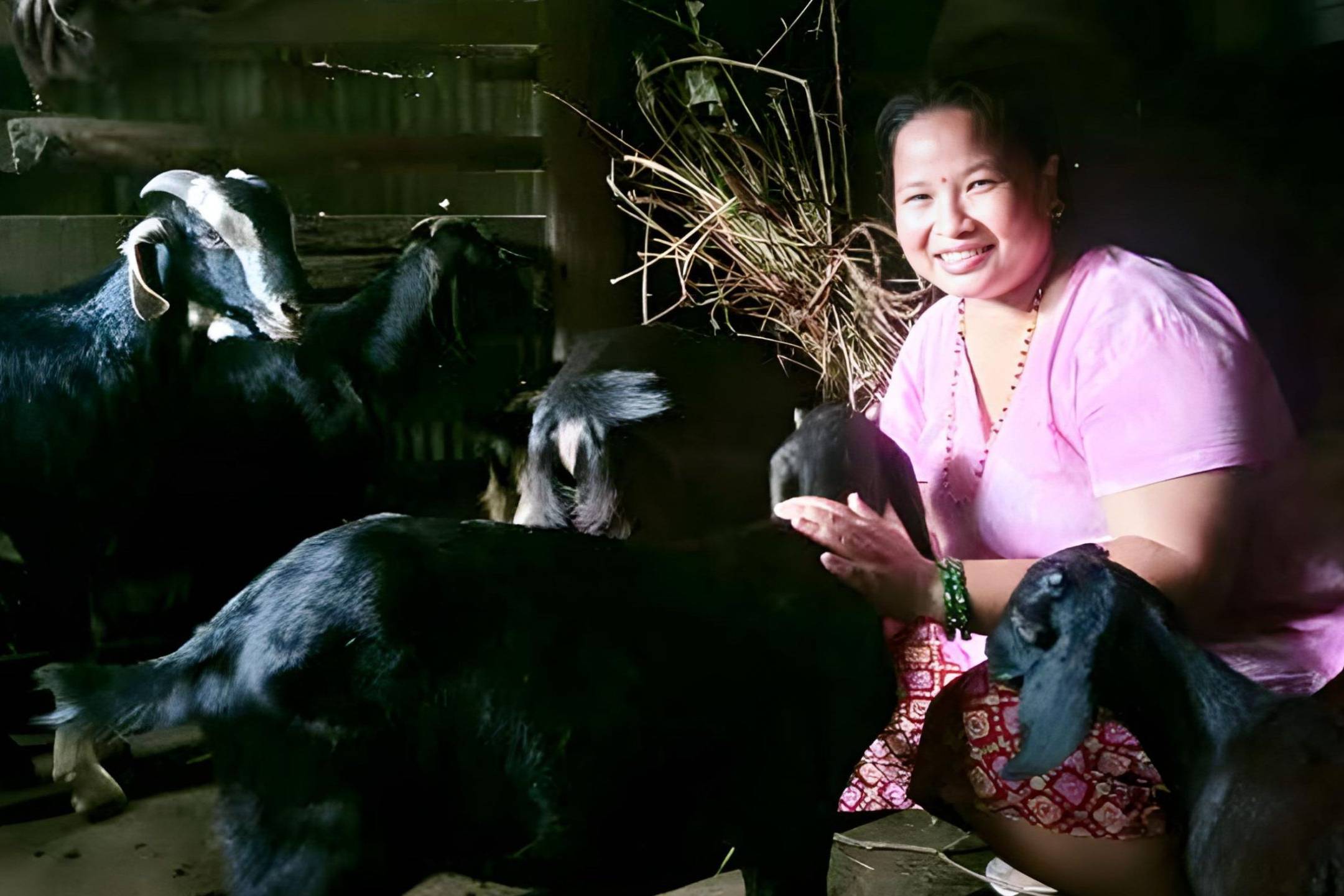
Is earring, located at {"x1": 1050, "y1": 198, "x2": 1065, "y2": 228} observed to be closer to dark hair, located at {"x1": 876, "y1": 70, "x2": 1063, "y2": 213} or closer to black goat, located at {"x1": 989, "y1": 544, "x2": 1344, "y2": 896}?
dark hair, located at {"x1": 876, "y1": 70, "x2": 1063, "y2": 213}

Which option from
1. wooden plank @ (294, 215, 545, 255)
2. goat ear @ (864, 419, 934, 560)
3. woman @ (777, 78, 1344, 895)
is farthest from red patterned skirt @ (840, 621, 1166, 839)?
wooden plank @ (294, 215, 545, 255)

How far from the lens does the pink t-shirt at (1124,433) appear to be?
4.05ft

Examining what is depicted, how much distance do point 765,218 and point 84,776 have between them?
104 centimetres

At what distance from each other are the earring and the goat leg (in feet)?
4.15

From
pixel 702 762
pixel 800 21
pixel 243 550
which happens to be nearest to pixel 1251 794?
pixel 702 762

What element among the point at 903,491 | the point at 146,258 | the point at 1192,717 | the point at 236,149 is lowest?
the point at 1192,717

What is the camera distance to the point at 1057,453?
1279mm

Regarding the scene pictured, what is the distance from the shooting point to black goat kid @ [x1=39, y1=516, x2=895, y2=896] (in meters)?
1.17

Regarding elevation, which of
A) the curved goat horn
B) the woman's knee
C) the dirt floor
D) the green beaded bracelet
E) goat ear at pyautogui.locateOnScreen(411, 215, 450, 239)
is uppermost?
the curved goat horn

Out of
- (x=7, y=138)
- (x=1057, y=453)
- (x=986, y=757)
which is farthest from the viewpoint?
(x=986, y=757)

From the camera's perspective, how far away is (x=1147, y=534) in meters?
1.24

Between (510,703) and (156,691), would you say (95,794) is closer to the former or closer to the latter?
(156,691)

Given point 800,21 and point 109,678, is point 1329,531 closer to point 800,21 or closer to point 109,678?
point 800,21

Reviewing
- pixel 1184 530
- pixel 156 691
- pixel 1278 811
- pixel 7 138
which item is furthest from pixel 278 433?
pixel 1278 811
